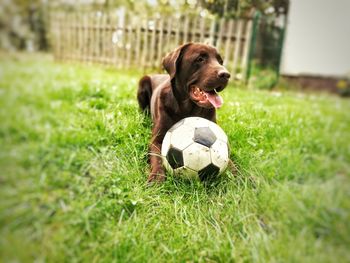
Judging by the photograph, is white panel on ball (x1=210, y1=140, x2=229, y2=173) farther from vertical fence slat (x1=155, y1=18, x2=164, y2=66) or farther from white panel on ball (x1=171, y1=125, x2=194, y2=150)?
vertical fence slat (x1=155, y1=18, x2=164, y2=66)

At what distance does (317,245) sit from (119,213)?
41.7 inches

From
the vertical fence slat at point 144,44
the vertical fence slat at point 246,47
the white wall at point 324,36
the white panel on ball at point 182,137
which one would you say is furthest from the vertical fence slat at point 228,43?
the white panel on ball at point 182,137

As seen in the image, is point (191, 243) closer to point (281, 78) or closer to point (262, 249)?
point (262, 249)

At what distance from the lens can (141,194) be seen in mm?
2117

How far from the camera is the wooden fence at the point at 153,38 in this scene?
569cm

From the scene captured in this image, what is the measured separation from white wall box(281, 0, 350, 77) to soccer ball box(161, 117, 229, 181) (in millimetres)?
928

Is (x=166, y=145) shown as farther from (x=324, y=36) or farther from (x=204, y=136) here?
(x=324, y=36)

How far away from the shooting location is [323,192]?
138cm

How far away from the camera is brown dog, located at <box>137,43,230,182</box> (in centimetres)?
275

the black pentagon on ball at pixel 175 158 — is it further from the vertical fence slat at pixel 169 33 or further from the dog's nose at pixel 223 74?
the vertical fence slat at pixel 169 33

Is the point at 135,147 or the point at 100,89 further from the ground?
the point at 100,89

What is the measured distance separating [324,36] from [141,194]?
5.31 feet

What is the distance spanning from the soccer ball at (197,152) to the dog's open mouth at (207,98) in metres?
0.29

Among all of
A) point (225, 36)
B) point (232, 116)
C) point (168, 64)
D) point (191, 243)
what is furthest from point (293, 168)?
point (225, 36)
